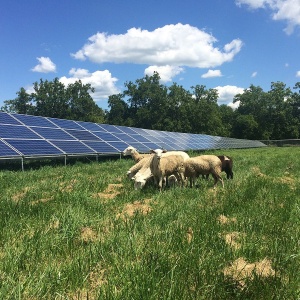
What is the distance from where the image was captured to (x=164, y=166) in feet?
35.6

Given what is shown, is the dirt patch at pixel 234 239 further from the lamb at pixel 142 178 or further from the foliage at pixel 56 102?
the foliage at pixel 56 102

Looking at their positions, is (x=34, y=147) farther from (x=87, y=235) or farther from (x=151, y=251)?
(x=151, y=251)

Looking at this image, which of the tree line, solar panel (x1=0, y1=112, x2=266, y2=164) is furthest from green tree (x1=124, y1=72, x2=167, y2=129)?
solar panel (x1=0, y1=112, x2=266, y2=164)

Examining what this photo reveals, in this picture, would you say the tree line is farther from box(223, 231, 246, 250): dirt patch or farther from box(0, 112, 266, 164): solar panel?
box(223, 231, 246, 250): dirt patch

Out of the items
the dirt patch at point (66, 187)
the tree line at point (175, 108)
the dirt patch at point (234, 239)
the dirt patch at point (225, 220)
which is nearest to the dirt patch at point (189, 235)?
the dirt patch at point (234, 239)

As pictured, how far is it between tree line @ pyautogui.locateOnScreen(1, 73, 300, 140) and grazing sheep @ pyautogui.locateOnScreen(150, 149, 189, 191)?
61.5 metres

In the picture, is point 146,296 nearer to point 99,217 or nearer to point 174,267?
A: point 174,267

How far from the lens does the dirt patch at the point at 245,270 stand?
3.37 metres

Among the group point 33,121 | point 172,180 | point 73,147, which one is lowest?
point 172,180

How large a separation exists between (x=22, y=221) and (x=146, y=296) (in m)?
3.46

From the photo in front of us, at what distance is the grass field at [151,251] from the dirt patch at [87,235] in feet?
0.06

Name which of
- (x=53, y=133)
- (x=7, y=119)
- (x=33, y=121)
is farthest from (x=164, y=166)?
(x=33, y=121)

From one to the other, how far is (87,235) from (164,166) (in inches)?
235

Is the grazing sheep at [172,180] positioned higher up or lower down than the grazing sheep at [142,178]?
lower down
